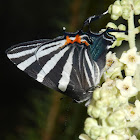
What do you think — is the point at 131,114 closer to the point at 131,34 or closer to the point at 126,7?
the point at 131,34

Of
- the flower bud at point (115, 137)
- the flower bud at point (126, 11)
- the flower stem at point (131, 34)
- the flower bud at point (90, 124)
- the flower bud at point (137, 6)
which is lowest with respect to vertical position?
the flower bud at point (115, 137)

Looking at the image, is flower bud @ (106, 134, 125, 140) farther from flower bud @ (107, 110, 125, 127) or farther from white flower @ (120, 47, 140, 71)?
white flower @ (120, 47, 140, 71)

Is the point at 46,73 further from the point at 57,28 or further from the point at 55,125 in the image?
the point at 57,28

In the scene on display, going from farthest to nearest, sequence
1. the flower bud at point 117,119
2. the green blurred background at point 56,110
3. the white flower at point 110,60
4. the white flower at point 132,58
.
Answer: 1. the green blurred background at point 56,110
2. the white flower at point 110,60
3. the white flower at point 132,58
4. the flower bud at point 117,119

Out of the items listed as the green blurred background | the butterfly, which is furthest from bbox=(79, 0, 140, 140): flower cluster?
the green blurred background

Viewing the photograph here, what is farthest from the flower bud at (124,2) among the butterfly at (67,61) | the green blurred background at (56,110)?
the green blurred background at (56,110)

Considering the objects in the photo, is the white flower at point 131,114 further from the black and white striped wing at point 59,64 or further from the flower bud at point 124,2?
the flower bud at point 124,2

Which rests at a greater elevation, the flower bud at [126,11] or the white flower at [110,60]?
the flower bud at [126,11]

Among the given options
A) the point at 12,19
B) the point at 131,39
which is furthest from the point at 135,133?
the point at 12,19
